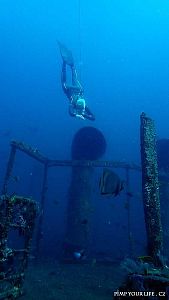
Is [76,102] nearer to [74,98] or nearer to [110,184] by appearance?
[74,98]

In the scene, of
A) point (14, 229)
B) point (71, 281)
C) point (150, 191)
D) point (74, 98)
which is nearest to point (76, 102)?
point (74, 98)

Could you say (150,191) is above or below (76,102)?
below

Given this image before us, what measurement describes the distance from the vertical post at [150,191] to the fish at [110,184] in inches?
26.0

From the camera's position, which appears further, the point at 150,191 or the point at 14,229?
the point at 14,229

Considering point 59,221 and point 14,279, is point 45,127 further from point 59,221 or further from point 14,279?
point 14,279

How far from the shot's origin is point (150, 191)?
182 inches

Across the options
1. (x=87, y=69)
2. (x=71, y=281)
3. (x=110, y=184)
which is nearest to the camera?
(x=110, y=184)

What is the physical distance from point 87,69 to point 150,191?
10440 centimetres

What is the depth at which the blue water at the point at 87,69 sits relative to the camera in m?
79.8

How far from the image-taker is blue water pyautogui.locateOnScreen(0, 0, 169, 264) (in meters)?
79.8

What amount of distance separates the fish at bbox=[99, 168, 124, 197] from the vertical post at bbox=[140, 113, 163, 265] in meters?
0.66

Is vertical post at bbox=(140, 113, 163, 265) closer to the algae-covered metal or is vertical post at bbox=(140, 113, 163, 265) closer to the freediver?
the algae-covered metal

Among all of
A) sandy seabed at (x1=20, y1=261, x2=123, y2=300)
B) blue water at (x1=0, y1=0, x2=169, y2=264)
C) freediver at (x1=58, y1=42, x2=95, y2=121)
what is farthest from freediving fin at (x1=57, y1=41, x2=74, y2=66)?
blue water at (x1=0, y1=0, x2=169, y2=264)

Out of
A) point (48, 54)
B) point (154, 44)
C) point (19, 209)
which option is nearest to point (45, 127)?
point (48, 54)
